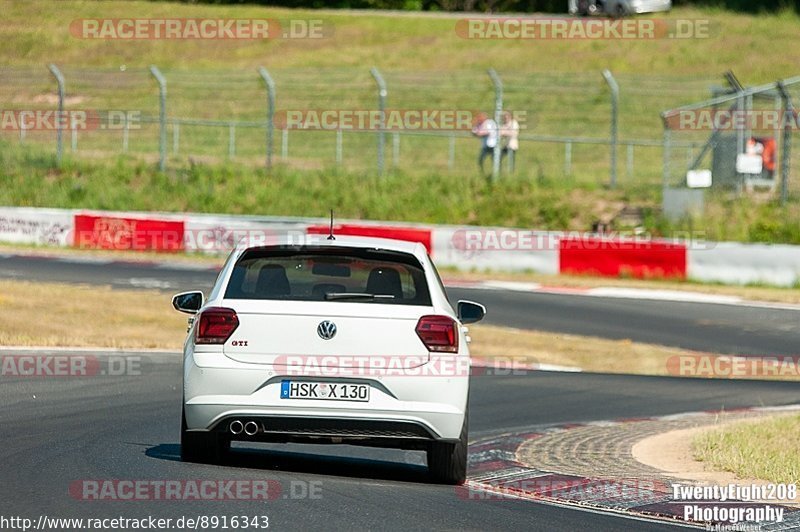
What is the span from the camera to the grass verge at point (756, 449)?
32.9 ft

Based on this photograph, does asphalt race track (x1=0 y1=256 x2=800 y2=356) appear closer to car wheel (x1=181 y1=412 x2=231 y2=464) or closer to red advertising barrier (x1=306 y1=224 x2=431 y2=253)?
red advertising barrier (x1=306 y1=224 x2=431 y2=253)

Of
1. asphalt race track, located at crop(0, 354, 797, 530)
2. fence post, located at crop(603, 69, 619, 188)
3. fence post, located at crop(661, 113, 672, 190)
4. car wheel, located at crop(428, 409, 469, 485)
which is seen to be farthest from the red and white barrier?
car wheel, located at crop(428, 409, 469, 485)

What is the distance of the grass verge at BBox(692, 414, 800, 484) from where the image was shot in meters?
10.0

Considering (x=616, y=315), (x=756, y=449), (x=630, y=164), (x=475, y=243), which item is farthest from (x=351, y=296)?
(x=630, y=164)

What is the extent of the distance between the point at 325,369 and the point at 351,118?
3233 cm

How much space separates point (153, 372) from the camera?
15328 mm

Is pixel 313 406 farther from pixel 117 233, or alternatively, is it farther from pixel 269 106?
pixel 269 106

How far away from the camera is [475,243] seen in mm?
26688

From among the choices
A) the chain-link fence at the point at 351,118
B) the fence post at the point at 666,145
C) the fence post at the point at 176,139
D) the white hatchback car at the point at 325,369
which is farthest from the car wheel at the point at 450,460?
the fence post at the point at 176,139

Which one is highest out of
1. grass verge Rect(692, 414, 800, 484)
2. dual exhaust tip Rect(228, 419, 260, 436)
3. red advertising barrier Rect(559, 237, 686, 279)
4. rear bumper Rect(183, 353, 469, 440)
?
red advertising barrier Rect(559, 237, 686, 279)

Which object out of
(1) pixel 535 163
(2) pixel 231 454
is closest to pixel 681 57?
(1) pixel 535 163

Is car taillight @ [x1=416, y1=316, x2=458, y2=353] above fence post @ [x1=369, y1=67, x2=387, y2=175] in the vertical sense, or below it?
below

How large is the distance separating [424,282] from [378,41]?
50.7 metres

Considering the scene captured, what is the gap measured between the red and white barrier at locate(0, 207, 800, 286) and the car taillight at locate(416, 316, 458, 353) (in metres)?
15.9
